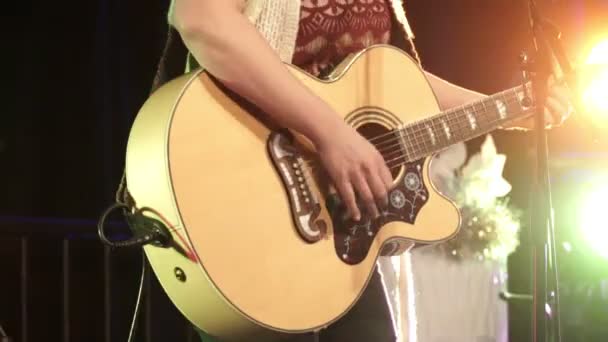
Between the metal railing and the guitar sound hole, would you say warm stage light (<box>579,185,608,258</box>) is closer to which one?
the metal railing

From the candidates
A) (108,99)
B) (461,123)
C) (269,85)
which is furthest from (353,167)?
(108,99)

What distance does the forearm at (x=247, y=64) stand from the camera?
1422mm

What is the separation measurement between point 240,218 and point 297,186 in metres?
0.14

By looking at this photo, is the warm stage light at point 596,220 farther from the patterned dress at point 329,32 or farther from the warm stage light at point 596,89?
the patterned dress at point 329,32

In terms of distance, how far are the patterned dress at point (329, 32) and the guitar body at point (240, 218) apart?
49mm

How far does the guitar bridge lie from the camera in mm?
1453

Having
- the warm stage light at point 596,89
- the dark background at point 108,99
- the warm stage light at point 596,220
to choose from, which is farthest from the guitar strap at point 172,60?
the warm stage light at point 596,220

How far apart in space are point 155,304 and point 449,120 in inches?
74.0

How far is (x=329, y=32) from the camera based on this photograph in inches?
63.7

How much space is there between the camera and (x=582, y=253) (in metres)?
3.76

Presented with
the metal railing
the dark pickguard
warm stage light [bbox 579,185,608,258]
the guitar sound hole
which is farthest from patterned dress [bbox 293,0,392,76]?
warm stage light [bbox 579,185,608,258]

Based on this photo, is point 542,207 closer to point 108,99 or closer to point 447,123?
point 447,123

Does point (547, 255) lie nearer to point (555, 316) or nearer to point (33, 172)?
point (555, 316)

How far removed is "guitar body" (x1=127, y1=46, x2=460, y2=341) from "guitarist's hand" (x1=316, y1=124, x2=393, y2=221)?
4cm
